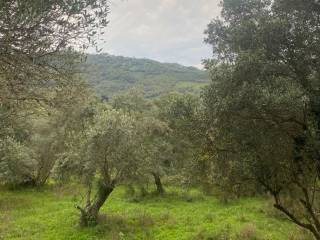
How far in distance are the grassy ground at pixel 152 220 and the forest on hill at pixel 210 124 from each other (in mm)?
132

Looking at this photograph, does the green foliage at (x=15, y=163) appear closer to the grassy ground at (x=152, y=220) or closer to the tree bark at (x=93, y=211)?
the grassy ground at (x=152, y=220)

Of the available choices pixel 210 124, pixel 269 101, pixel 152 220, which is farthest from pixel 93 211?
pixel 269 101

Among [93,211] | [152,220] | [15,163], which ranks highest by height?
[15,163]

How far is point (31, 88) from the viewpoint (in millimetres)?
11359

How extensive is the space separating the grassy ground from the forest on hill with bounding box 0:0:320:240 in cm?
13

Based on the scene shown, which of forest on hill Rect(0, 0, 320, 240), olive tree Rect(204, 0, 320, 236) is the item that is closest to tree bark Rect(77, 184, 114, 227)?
forest on hill Rect(0, 0, 320, 240)

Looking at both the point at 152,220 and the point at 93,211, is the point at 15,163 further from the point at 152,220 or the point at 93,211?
the point at 152,220

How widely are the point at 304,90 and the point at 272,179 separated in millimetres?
3869

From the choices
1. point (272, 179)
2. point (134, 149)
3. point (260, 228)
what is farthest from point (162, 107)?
point (272, 179)

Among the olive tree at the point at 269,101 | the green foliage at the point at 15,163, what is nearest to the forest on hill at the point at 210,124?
the olive tree at the point at 269,101

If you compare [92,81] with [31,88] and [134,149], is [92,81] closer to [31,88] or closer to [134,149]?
[31,88]

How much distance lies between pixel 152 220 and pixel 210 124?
16497 millimetres

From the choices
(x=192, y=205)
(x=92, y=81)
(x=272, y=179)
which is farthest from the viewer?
(x=192, y=205)

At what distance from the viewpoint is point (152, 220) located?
3278cm
